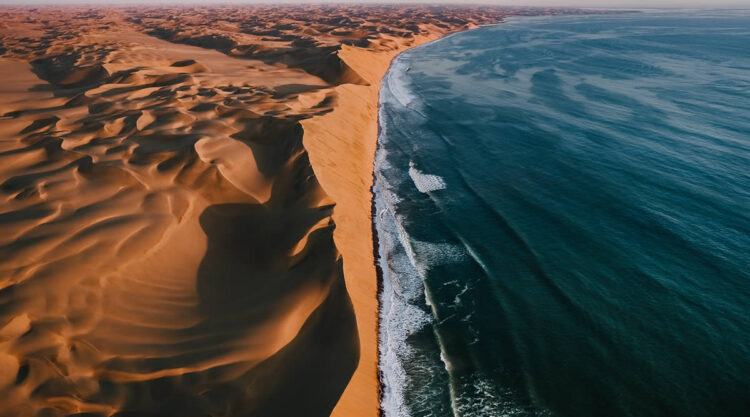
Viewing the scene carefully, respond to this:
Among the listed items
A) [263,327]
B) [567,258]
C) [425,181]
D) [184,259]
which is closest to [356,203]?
[425,181]

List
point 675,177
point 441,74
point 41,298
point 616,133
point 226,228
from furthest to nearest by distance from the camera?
1. point 441,74
2. point 616,133
3. point 675,177
4. point 226,228
5. point 41,298

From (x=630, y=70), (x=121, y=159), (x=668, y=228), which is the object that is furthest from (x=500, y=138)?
(x=630, y=70)

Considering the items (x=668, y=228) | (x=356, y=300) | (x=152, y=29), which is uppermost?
(x=668, y=228)

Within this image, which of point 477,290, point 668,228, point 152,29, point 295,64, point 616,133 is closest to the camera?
point 477,290

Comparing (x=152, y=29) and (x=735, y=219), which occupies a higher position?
(x=735, y=219)

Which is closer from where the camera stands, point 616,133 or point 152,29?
point 616,133

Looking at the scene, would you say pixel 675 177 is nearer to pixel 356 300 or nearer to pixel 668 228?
pixel 668 228

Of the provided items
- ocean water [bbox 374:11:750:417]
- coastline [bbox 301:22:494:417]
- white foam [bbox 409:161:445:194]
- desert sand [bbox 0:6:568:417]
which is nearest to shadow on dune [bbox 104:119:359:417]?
desert sand [bbox 0:6:568:417]

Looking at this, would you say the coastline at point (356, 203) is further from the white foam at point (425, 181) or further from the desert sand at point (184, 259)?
the white foam at point (425, 181)
